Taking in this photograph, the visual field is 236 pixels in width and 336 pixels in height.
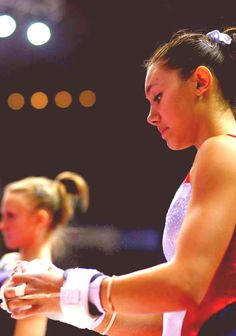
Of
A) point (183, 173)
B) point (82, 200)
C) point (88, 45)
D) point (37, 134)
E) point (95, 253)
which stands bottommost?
point (95, 253)

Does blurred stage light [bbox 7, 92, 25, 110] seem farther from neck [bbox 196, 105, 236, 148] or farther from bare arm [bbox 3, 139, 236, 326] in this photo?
bare arm [bbox 3, 139, 236, 326]

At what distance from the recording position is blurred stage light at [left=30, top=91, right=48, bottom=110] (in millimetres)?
7137

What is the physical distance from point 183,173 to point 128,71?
3.68 feet

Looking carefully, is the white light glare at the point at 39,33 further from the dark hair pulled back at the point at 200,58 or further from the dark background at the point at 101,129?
the dark hair pulled back at the point at 200,58

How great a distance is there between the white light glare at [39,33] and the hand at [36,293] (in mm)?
3710

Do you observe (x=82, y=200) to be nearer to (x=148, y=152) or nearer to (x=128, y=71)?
(x=128, y=71)

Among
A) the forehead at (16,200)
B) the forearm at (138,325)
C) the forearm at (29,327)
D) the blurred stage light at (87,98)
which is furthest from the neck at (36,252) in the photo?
the blurred stage light at (87,98)

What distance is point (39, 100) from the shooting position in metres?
7.30

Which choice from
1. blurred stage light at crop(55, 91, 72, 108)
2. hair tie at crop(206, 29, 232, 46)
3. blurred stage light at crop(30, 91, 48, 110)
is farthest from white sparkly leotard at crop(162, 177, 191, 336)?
blurred stage light at crop(30, 91, 48, 110)

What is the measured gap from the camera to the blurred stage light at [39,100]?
7137mm

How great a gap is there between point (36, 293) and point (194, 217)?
0.33m

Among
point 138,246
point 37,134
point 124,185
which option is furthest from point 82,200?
point 37,134

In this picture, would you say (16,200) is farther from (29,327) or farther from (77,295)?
(77,295)

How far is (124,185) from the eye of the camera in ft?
23.3
